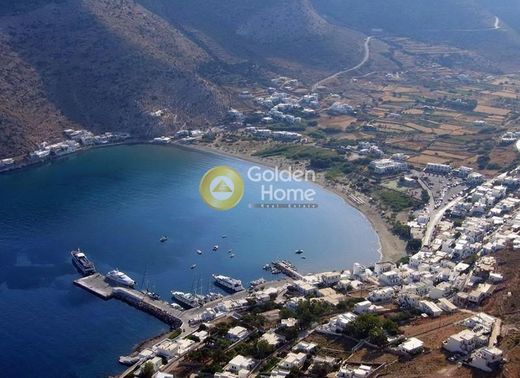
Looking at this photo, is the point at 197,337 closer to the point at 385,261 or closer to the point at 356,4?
the point at 385,261

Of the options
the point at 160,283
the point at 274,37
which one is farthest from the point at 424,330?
the point at 274,37

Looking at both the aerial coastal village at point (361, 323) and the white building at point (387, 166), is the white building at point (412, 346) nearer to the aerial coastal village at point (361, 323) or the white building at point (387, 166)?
the aerial coastal village at point (361, 323)

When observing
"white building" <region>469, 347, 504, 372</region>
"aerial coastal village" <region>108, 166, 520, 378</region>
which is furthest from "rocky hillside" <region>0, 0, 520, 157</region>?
"white building" <region>469, 347, 504, 372</region>

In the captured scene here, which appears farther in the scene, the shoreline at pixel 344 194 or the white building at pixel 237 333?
the shoreline at pixel 344 194

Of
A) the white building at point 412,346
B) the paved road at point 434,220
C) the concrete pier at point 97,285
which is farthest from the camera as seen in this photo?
the paved road at point 434,220

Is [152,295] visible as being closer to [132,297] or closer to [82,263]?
[132,297]

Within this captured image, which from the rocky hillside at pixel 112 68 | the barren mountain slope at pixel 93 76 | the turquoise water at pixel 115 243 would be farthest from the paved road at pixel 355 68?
the turquoise water at pixel 115 243
